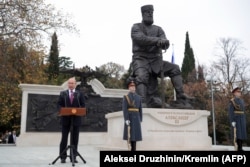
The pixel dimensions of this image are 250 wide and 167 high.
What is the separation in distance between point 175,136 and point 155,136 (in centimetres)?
72

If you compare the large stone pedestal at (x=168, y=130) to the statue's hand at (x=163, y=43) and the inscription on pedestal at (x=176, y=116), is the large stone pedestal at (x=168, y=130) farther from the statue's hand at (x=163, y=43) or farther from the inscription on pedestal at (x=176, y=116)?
the statue's hand at (x=163, y=43)

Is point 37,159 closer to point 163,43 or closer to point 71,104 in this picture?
point 71,104

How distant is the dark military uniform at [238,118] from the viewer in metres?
9.02

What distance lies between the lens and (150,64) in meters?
11.0

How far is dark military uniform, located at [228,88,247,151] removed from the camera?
902cm

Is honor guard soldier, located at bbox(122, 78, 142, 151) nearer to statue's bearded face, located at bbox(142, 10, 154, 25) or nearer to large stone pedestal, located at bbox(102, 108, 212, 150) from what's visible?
large stone pedestal, located at bbox(102, 108, 212, 150)

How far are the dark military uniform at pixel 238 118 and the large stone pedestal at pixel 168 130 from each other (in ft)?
5.37

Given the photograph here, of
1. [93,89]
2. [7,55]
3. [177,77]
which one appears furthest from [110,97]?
[177,77]

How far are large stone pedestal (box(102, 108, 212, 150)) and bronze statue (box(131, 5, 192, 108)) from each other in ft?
1.58

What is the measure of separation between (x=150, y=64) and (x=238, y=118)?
11.3 feet

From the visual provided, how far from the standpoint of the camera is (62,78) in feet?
121

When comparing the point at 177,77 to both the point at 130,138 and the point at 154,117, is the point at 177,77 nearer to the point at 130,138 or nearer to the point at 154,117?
the point at 154,117
